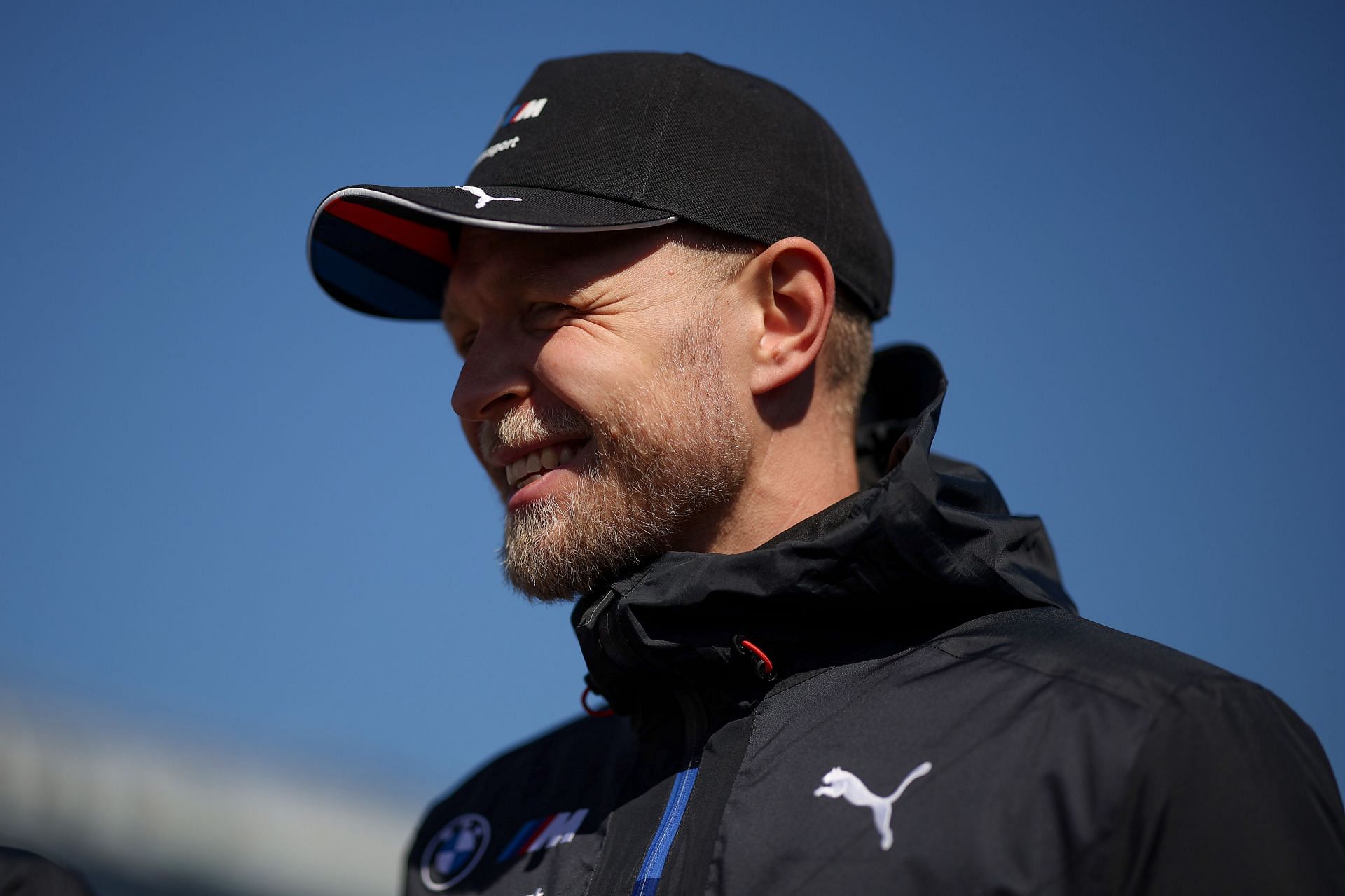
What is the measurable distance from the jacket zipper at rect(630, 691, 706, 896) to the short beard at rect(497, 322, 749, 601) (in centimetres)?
36

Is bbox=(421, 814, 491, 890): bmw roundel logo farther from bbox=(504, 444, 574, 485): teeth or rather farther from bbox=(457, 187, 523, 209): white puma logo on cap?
bbox=(457, 187, 523, 209): white puma logo on cap

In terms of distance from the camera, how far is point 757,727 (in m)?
1.97

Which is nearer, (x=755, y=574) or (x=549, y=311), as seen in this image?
(x=755, y=574)

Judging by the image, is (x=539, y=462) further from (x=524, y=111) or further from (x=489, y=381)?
(x=524, y=111)

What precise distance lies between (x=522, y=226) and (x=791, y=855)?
1.23 metres

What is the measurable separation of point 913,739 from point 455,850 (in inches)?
49.7

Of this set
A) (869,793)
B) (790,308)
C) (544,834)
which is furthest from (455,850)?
(790,308)

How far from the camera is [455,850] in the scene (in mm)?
2600

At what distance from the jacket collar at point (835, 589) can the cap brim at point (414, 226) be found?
70cm

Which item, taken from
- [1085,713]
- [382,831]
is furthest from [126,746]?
[1085,713]

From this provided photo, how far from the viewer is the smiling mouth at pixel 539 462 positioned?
7.95 ft

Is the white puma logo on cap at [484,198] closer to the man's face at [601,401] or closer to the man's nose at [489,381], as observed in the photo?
the man's face at [601,401]

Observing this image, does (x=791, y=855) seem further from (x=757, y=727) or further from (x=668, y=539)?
(x=668, y=539)

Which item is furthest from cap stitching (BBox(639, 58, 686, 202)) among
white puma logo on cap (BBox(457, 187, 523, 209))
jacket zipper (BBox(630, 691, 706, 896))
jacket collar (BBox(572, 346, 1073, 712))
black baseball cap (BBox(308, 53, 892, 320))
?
jacket zipper (BBox(630, 691, 706, 896))
